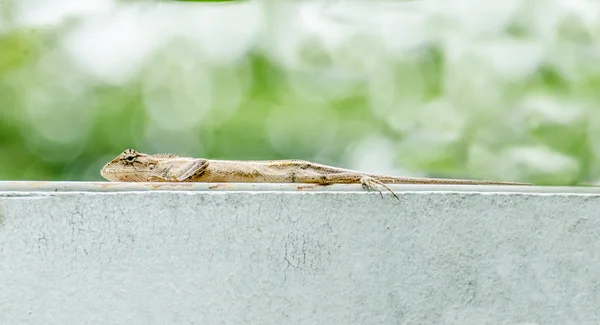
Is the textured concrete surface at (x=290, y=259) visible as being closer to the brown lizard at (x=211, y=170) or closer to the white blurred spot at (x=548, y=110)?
the brown lizard at (x=211, y=170)

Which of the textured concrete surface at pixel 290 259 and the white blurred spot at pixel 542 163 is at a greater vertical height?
the white blurred spot at pixel 542 163

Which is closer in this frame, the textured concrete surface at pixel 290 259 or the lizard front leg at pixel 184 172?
the textured concrete surface at pixel 290 259

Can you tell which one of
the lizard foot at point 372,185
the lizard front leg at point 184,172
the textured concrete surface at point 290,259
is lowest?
the textured concrete surface at point 290,259

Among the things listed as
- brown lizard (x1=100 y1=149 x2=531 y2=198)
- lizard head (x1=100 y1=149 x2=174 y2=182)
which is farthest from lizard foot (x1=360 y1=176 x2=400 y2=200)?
lizard head (x1=100 y1=149 x2=174 y2=182)

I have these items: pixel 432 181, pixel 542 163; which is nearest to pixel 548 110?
pixel 542 163

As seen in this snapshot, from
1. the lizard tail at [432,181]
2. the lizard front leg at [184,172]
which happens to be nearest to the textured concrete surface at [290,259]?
the lizard tail at [432,181]

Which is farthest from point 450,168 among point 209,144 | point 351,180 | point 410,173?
point 209,144
